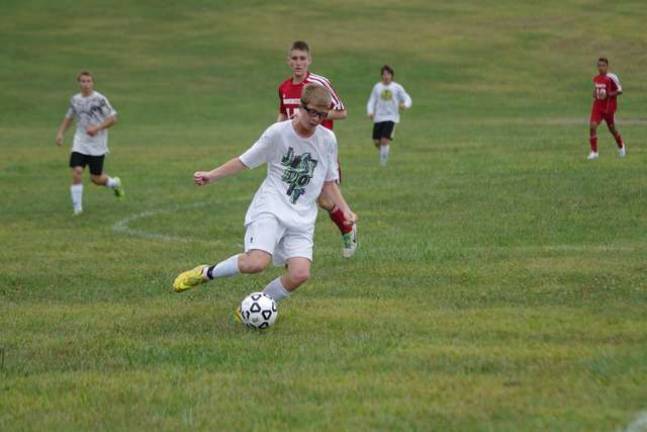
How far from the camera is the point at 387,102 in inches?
1118

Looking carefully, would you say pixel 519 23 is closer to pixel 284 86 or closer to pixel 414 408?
pixel 284 86

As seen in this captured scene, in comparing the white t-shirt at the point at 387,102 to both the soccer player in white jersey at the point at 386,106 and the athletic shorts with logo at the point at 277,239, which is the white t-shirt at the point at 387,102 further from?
the athletic shorts with logo at the point at 277,239

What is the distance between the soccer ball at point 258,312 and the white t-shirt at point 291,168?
0.61 metres

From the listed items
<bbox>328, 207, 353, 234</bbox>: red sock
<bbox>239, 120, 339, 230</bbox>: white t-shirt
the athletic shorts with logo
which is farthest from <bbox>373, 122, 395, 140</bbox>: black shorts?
the athletic shorts with logo

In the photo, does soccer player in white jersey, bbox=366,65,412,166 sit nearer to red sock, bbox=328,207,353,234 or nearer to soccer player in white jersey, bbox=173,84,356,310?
red sock, bbox=328,207,353,234

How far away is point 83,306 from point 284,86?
4.19m

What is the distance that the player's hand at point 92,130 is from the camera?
19319 millimetres

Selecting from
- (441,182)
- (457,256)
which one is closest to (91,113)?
(441,182)


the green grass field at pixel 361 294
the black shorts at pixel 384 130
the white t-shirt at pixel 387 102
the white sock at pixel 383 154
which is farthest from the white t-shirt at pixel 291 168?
the white t-shirt at pixel 387 102

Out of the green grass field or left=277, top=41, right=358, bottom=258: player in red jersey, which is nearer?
the green grass field

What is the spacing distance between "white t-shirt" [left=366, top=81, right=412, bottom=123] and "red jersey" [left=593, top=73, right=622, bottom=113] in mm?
4079

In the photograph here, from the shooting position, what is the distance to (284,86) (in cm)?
1420

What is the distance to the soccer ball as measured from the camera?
30.1ft

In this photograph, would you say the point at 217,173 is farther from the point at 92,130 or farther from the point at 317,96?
the point at 92,130
